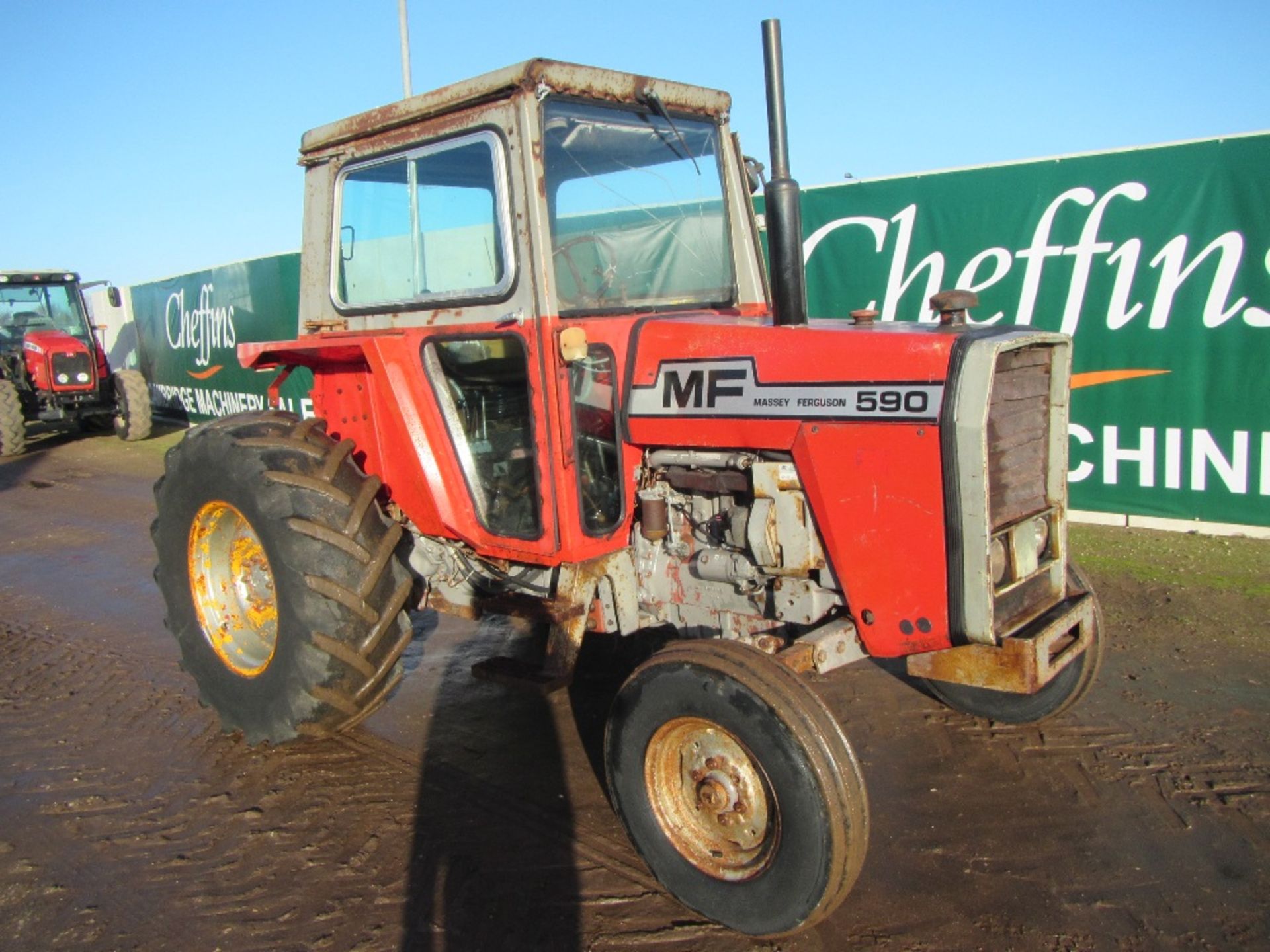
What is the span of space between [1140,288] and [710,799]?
204 inches

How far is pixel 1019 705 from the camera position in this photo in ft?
12.6

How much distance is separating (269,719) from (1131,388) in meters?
5.59

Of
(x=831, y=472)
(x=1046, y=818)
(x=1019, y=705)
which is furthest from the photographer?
(x=1019, y=705)

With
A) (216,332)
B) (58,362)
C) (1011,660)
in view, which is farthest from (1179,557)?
(58,362)

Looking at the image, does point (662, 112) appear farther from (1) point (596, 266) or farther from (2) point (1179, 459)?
(2) point (1179, 459)

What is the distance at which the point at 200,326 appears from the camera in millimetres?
14242

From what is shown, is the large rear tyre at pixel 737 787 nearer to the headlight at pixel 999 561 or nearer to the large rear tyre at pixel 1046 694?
the headlight at pixel 999 561

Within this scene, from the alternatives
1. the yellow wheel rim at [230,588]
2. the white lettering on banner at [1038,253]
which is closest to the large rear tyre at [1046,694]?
the yellow wheel rim at [230,588]

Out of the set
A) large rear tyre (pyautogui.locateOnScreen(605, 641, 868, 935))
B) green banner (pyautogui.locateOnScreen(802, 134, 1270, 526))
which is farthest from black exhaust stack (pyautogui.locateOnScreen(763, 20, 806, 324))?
green banner (pyautogui.locateOnScreen(802, 134, 1270, 526))

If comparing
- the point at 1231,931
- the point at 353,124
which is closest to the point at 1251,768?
the point at 1231,931

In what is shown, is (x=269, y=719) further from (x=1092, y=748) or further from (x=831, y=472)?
(x=1092, y=748)

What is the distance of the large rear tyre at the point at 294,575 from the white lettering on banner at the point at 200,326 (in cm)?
1014

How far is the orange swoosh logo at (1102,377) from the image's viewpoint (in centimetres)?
650

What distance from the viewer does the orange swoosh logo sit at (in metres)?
6.50
